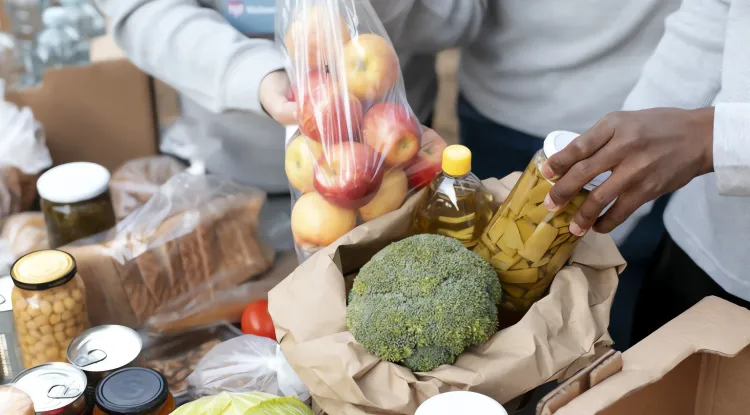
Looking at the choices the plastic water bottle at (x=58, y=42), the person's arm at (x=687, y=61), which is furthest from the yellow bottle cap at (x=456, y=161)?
the plastic water bottle at (x=58, y=42)

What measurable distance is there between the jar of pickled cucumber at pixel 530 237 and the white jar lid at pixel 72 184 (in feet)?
1.68

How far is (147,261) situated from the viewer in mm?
959

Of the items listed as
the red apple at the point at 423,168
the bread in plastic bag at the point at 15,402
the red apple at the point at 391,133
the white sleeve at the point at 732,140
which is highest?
the white sleeve at the point at 732,140

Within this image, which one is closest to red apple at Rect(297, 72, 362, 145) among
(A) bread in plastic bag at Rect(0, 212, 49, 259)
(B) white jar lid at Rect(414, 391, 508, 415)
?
(B) white jar lid at Rect(414, 391, 508, 415)

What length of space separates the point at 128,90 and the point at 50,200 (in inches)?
14.1

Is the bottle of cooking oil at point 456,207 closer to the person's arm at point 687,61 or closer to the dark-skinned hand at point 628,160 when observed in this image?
the dark-skinned hand at point 628,160

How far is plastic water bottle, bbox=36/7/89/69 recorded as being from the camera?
134cm

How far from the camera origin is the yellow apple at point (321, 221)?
0.80m

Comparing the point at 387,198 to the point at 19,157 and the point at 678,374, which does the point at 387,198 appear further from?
the point at 19,157

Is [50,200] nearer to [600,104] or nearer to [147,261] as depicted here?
[147,261]

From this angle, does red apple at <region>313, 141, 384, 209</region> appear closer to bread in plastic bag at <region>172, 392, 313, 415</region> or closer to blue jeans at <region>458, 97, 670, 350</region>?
bread in plastic bag at <region>172, 392, 313, 415</region>

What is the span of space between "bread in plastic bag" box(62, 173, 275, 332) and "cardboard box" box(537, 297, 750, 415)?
0.53m

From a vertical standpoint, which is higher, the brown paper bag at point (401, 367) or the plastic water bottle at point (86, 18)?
the plastic water bottle at point (86, 18)

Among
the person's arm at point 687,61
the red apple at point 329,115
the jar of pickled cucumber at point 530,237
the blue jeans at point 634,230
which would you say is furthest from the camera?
the blue jeans at point 634,230
